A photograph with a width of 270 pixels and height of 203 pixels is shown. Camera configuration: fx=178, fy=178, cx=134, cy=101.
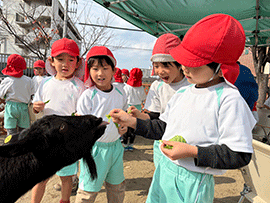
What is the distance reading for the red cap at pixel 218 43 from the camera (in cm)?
105

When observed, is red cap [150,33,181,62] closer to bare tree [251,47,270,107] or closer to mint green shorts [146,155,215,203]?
mint green shorts [146,155,215,203]

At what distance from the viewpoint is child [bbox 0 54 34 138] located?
4145mm

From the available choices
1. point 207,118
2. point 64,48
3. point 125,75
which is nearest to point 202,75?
point 207,118

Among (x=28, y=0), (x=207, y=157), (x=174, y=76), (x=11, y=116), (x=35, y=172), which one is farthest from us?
(x=28, y=0)

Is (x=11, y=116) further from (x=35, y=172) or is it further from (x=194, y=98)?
(x=194, y=98)

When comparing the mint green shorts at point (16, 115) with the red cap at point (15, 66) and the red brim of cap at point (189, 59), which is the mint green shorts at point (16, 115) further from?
the red brim of cap at point (189, 59)

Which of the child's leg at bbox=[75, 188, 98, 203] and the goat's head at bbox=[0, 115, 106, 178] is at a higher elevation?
the goat's head at bbox=[0, 115, 106, 178]

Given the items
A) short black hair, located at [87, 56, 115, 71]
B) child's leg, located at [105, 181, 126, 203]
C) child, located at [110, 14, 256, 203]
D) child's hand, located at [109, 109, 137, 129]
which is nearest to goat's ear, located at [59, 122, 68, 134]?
child's hand, located at [109, 109, 137, 129]

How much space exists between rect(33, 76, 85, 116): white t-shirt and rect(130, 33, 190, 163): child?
0.95m

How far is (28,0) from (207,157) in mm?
32564

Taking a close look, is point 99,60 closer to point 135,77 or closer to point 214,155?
point 214,155

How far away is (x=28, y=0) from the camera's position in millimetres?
25484

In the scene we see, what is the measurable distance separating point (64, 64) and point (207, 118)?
1.97 meters

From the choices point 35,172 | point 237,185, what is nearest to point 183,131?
point 35,172
